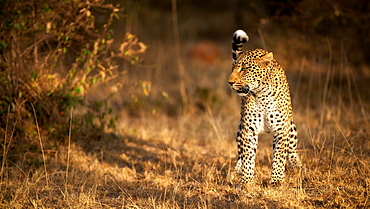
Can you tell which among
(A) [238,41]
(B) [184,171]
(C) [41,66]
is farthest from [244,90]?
(C) [41,66]

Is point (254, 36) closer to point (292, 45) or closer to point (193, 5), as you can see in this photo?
point (292, 45)

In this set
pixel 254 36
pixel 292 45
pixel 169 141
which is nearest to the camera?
pixel 169 141

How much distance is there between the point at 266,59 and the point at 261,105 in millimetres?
491

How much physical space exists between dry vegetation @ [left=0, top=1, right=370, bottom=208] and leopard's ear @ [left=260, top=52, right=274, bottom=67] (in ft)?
4.17

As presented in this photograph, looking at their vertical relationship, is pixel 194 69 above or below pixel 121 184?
above

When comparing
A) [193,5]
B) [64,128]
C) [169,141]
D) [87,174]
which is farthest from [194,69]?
[193,5]

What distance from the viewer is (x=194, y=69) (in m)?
12.7

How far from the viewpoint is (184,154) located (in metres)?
6.86

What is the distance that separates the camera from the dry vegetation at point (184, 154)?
5.07 metres

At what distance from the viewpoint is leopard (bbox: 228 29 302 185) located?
16.7 ft

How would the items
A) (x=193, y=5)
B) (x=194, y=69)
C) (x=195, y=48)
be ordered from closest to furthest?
(x=194, y=69)
(x=195, y=48)
(x=193, y=5)

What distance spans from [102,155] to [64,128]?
0.83 metres

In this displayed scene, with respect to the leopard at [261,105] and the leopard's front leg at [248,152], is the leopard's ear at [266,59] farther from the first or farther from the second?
the leopard's front leg at [248,152]

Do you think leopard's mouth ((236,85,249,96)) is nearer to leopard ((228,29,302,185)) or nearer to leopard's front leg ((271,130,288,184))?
leopard ((228,29,302,185))
